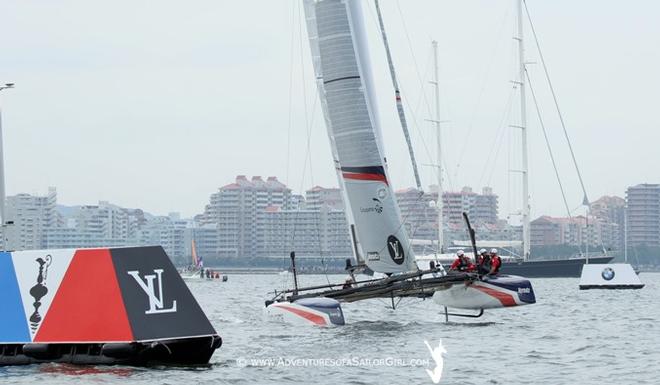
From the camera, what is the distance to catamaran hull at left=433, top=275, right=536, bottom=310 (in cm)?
2773

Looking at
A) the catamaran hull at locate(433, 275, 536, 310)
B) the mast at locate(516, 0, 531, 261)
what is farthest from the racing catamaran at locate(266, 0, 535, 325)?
the mast at locate(516, 0, 531, 261)

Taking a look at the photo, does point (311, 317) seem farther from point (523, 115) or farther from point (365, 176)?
point (523, 115)

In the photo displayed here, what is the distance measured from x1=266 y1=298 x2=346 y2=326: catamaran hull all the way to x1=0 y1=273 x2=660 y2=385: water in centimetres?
32

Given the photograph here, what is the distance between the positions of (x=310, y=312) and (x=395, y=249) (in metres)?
6.68

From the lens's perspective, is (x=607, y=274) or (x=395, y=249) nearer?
(x=395, y=249)

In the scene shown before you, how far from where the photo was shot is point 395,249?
32219 mm

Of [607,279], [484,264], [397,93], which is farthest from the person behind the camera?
[607,279]

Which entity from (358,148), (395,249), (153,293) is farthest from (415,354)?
(358,148)

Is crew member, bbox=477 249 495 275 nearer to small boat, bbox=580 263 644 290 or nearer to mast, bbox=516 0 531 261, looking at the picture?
small boat, bbox=580 263 644 290

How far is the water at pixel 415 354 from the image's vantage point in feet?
58.7

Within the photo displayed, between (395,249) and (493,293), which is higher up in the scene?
(395,249)

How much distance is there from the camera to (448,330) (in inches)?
1075

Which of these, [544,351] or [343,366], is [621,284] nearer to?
[544,351]

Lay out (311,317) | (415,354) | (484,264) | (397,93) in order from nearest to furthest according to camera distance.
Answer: (415,354), (311,317), (484,264), (397,93)
